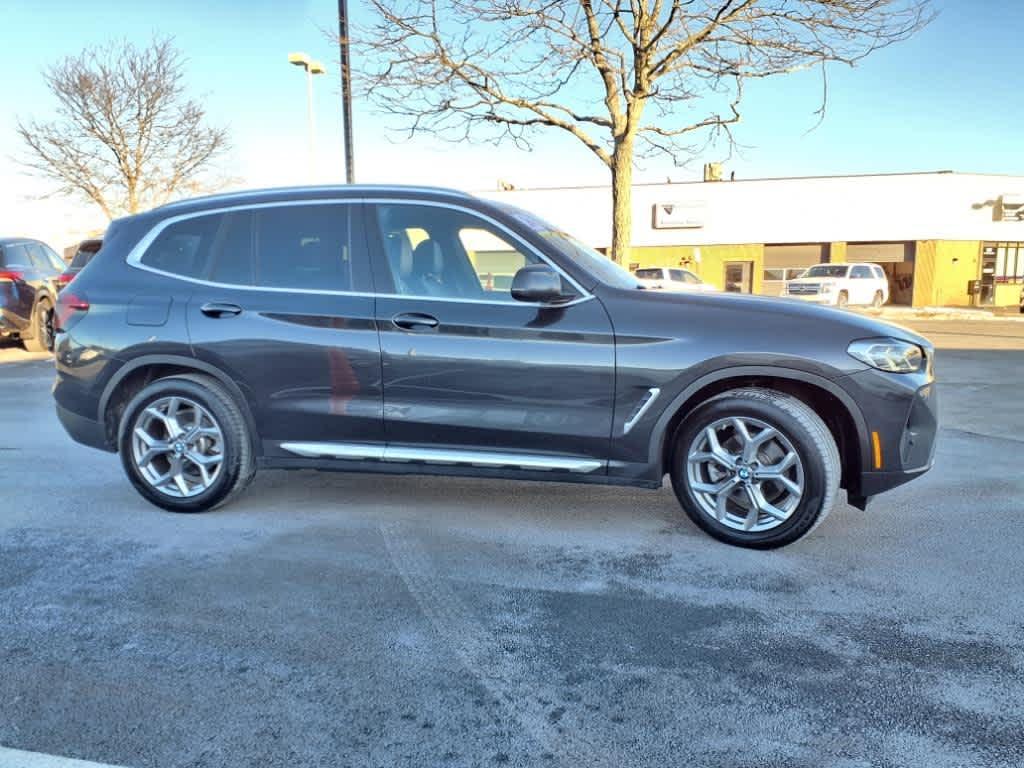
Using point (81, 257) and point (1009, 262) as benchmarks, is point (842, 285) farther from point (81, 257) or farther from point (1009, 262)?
point (81, 257)

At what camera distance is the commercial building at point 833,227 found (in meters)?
34.0

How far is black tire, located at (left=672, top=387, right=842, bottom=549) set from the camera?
11.9ft

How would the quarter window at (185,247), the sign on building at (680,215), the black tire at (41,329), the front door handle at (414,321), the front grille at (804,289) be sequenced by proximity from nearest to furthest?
the front door handle at (414,321) < the quarter window at (185,247) < the black tire at (41,329) < the front grille at (804,289) < the sign on building at (680,215)

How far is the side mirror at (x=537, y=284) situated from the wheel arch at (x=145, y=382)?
1.67 m

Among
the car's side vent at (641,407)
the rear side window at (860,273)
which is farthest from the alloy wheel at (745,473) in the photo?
the rear side window at (860,273)

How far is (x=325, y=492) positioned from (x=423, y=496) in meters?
0.64

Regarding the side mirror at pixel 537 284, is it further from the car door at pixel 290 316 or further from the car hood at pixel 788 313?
the car door at pixel 290 316

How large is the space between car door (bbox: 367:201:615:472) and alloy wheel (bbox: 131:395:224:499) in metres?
1.05

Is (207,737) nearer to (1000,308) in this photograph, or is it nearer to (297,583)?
(297,583)

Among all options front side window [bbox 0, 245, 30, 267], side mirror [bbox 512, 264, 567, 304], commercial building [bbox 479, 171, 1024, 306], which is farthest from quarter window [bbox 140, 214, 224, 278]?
commercial building [bbox 479, 171, 1024, 306]

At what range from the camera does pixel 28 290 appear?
1209cm

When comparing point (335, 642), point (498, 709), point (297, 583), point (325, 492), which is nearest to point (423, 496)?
point (325, 492)

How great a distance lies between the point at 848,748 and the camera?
7.14 feet

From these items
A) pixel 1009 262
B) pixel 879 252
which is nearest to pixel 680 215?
pixel 879 252
